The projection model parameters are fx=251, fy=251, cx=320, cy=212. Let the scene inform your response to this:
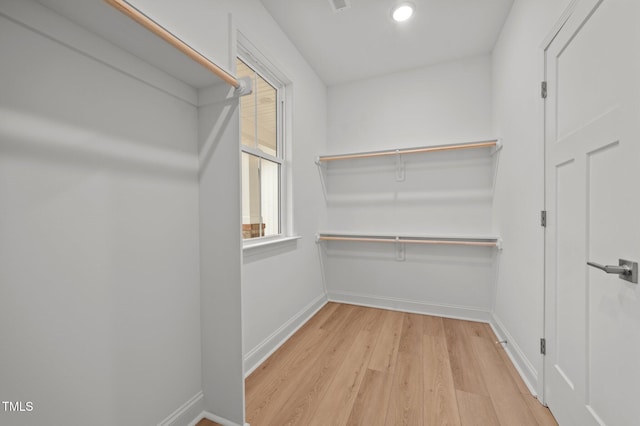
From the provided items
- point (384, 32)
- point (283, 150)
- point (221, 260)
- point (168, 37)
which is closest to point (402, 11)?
point (384, 32)

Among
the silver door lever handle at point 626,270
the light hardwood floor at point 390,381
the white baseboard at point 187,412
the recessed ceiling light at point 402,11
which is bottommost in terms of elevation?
the light hardwood floor at point 390,381

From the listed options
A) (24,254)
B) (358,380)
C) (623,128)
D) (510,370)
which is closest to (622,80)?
(623,128)

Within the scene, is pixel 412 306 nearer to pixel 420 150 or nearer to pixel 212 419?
pixel 420 150

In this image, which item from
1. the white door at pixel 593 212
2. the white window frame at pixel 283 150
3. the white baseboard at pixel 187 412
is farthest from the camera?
the white window frame at pixel 283 150

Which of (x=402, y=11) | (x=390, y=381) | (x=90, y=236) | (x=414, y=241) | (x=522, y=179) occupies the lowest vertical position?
(x=390, y=381)

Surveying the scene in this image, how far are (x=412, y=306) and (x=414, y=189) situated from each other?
1.28 meters

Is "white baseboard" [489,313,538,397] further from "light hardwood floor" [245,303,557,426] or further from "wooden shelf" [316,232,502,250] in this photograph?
"wooden shelf" [316,232,502,250]

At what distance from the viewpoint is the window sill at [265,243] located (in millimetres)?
1701

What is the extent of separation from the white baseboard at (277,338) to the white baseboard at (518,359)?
1693 mm

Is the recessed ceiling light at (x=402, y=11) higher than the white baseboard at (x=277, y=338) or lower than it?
higher

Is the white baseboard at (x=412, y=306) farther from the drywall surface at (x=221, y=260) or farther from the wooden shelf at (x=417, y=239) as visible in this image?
the drywall surface at (x=221, y=260)

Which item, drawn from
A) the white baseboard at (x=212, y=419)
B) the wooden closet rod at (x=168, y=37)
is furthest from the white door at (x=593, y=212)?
the white baseboard at (x=212, y=419)

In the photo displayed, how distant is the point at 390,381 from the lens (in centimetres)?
163

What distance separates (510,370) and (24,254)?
103 inches
